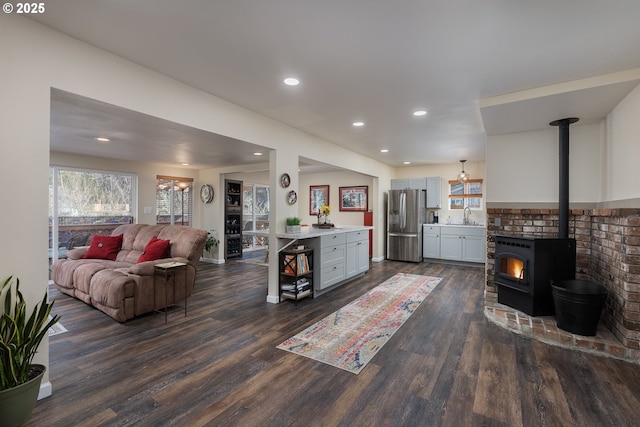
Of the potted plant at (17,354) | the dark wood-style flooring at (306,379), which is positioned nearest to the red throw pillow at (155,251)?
the dark wood-style flooring at (306,379)

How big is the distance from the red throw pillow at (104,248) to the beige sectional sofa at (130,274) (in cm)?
4

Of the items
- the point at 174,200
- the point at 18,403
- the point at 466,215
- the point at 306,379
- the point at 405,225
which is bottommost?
the point at 306,379

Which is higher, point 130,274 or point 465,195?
point 465,195

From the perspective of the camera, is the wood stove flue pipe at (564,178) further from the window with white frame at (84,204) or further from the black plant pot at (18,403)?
the window with white frame at (84,204)

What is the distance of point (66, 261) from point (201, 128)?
3311 millimetres

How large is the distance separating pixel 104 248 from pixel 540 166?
644 centimetres

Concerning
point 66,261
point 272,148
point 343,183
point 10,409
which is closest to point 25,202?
point 10,409

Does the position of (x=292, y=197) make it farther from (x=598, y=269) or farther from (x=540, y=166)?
(x=598, y=269)

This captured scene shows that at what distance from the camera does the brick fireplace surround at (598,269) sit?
8.48 ft

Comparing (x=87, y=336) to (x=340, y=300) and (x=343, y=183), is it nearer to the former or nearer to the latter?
(x=340, y=300)

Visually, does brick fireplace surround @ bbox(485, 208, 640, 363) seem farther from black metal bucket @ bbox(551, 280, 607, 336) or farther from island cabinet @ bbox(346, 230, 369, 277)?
island cabinet @ bbox(346, 230, 369, 277)

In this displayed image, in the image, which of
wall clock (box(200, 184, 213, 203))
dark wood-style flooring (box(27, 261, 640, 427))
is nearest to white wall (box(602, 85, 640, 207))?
dark wood-style flooring (box(27, 261, 640, 427))

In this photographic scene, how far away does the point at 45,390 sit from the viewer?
203 centimetres

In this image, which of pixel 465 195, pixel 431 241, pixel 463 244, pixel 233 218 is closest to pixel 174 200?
pixel 233 218
